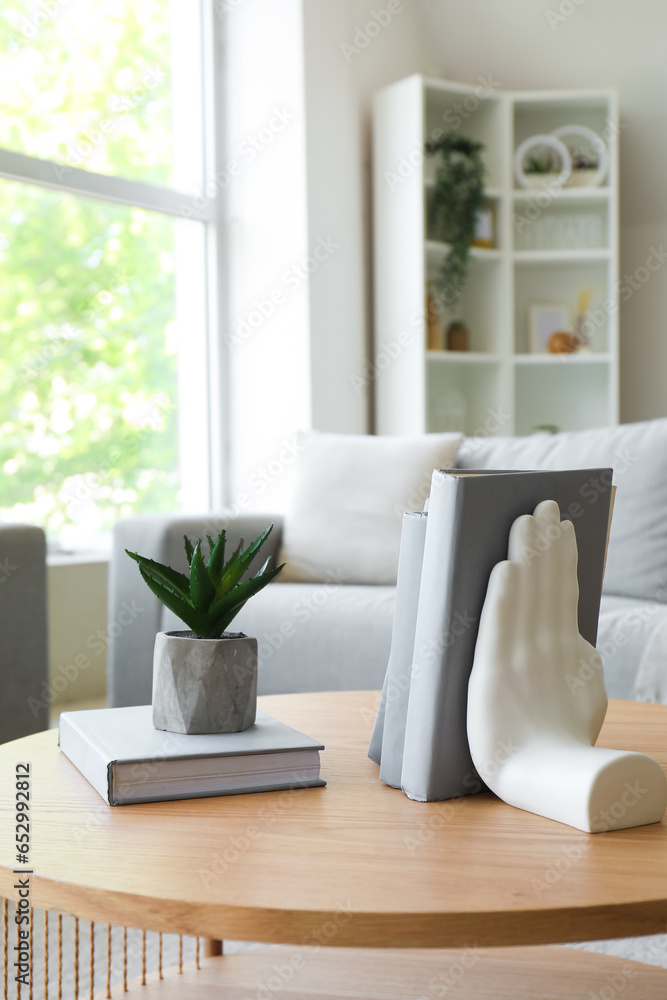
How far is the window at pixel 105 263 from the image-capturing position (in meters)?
3.07

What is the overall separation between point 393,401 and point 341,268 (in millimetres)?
541

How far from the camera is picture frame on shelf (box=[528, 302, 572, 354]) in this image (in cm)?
406

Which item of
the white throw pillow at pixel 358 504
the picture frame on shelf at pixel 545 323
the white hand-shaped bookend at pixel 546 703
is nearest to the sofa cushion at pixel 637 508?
the white throw pillow at pixel 358 504

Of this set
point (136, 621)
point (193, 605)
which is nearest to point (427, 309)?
point (136, 621)

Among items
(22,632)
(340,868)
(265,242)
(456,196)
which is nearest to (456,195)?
(456,196)

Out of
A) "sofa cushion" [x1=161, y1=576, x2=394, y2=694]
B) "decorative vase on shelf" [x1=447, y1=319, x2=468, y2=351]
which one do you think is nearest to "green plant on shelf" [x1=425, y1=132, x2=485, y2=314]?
"decorative vase on shelf" [x1=447, y1=319, x2=468, y2=351]

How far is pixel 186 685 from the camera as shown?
2.86ft

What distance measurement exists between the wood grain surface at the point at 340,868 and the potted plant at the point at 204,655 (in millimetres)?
87

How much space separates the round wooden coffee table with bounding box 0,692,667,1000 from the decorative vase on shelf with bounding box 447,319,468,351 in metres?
3.10

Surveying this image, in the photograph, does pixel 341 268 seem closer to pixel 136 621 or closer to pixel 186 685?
pixel 136 621

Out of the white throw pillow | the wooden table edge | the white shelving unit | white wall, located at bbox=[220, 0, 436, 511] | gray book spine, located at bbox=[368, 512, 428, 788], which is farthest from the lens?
the white shelving unit

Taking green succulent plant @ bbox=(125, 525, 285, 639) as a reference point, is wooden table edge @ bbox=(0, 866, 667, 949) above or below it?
below

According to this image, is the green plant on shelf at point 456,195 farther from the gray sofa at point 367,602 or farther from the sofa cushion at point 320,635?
the sofa cushion at point 320,635

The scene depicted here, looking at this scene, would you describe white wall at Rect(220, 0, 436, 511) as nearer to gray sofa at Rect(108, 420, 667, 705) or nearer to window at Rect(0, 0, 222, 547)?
window at Rect(0, 0, 222, 547)
